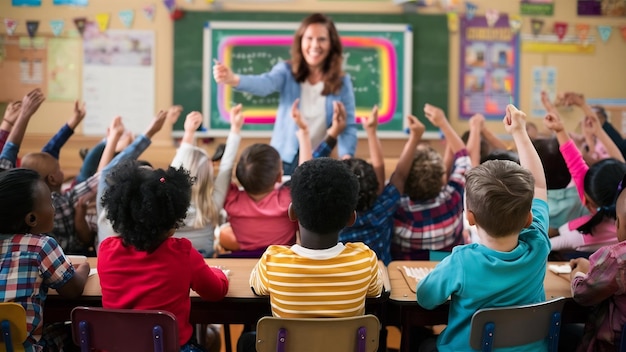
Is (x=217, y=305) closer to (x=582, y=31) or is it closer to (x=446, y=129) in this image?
(x=446, y=129)

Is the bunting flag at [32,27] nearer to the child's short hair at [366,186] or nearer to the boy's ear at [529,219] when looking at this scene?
the child's short hair at [366,186]

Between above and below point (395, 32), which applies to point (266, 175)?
below

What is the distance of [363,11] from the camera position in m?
5.25

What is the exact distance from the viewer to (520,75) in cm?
542

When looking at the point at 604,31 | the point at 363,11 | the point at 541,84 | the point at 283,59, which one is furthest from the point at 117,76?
the point at 604,31

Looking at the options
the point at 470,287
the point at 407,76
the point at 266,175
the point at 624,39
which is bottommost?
the point at 470,287

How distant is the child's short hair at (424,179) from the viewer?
2.46 m

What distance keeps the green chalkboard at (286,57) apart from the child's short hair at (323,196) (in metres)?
3.69

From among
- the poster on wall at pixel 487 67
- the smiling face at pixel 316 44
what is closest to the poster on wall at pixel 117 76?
the smiling face at pixel 316 44

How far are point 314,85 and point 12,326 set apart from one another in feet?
7.67

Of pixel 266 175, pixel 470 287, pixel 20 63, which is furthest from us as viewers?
pixel 20 63

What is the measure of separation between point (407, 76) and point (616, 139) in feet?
6.88

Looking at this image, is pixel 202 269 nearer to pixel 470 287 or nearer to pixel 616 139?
pixel 470 287

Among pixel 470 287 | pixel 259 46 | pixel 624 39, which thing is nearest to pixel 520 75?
pixel 624 39
